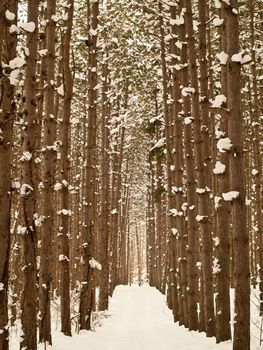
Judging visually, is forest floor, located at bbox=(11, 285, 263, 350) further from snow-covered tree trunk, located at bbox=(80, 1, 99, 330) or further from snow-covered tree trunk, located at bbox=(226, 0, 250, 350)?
snow-covered tree trunk, located at bbox=(226, 0, 250, 350)

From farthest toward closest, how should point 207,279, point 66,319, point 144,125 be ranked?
point 144,125 → point 66,319 → point 207,279

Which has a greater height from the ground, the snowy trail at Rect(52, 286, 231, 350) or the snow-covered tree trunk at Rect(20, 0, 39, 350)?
the snow-covered tree trunk at Rect(20, 0, 39, 350)

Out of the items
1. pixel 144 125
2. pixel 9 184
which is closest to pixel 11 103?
pixel 9 184

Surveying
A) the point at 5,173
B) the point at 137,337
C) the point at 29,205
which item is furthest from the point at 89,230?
the point at 5,173

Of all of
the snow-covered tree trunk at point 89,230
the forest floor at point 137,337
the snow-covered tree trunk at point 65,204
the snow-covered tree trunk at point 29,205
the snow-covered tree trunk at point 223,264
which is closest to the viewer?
the snow-covered tree trunk at point 29,205

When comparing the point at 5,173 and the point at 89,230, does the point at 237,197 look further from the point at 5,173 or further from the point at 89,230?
the point at 89,230

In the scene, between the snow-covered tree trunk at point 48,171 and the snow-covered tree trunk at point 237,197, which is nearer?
the snow-covered tree trunk at point 237,197

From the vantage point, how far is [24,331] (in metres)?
7.02

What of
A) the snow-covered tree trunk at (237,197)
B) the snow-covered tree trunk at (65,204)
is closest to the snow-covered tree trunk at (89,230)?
the snow-covered tree trunk at (65,204)

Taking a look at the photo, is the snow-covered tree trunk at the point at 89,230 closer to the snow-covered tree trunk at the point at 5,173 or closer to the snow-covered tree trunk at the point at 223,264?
the snow-covered tree trunk at the point at 223,264

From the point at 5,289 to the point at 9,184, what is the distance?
3.94 feet

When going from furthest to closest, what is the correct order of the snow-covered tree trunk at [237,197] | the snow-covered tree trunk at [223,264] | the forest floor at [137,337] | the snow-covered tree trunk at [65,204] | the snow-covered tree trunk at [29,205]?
1. the snow-covered tree trunk at [65,204]
2. the forest floor at [137,337]
3. the snow-covered tree trunk at [223,264]
4. the snow-covered tree trunk at [29,205]
5. the snow-covered tree trunk at [237,197]

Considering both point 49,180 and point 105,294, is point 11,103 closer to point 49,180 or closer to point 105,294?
point 49,180

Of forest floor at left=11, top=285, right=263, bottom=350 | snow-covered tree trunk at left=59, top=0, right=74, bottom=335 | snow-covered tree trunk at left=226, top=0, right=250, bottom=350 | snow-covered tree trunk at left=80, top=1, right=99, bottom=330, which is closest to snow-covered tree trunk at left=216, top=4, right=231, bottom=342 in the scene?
forest floor at left=11, top=285, right=263, bottom=350
